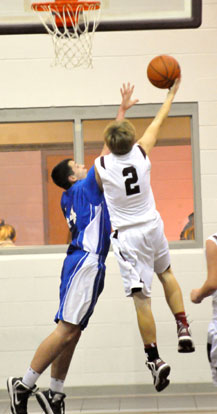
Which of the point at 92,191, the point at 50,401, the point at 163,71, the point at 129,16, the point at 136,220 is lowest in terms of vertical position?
the point at 50,401

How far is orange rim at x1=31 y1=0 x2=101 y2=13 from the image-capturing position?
262 inches

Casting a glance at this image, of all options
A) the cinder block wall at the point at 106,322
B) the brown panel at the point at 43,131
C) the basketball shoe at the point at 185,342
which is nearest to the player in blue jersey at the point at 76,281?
the basketball shoe at the point at 185,342

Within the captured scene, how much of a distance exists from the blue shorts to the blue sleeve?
0.42 m

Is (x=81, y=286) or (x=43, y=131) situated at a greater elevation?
(x=43, y=131)

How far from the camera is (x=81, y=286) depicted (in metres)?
6.32

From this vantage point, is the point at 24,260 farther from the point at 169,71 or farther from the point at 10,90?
the point at 169,71

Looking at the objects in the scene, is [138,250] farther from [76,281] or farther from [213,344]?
[213,344]

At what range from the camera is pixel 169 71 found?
6059mm

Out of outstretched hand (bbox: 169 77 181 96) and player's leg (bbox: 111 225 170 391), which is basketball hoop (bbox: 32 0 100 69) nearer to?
outstretched hand (bbox: 169 77 181 96)

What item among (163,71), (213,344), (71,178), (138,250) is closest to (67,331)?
(138,250)

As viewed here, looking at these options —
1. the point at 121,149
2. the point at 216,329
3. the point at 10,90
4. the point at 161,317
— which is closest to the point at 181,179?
the point at 161,317

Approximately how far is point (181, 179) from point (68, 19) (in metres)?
2.31

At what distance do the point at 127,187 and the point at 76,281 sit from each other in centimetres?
A: 96

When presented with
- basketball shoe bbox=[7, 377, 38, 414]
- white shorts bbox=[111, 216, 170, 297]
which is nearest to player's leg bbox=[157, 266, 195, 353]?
white shorts bbox=[111, 216, 170, 297]
